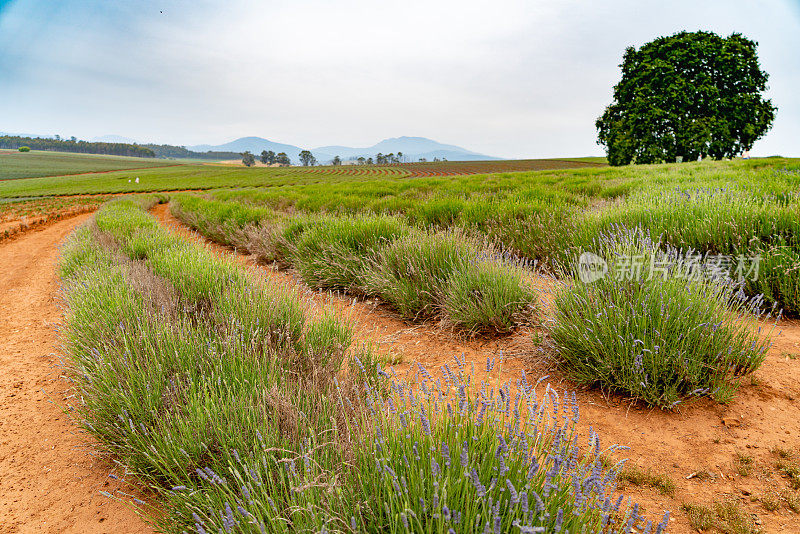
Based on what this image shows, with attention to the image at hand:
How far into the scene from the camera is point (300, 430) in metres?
1.93

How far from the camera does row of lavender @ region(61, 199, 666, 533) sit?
1318mm

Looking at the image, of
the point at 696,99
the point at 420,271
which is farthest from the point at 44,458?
the point at 696,99

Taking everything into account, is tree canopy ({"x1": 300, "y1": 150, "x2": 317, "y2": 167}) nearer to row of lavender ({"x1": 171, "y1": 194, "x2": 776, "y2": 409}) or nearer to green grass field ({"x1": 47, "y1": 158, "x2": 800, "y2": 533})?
green grass field ({"x1": 47, "y1": 158, "x2": 800, "y2": 533})

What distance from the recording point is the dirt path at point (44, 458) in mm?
2027

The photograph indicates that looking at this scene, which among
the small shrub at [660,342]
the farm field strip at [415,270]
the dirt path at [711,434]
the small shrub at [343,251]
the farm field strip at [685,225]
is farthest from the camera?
the small shrub at [343,251]

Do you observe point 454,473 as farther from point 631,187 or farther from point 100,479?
point 631,187

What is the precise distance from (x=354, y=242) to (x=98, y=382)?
3885 millimetres

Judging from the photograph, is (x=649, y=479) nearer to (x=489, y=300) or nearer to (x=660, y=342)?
(x=660, y=342)

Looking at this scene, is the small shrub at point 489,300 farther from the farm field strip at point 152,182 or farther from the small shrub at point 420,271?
the farm field strip at point 152,182

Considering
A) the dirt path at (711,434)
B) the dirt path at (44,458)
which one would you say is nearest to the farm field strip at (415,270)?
the dirt path at (711,434)

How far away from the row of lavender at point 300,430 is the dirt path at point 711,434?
0.77 ft

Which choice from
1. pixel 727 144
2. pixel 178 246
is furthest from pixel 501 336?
pixel 727 144

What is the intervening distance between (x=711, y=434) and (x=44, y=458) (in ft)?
13.2

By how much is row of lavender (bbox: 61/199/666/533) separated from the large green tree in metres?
30.4
